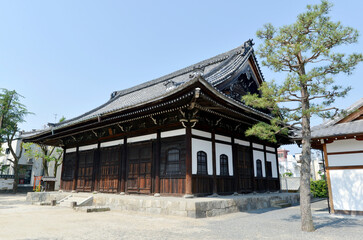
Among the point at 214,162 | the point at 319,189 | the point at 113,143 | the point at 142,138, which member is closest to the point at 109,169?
the point at 113,143

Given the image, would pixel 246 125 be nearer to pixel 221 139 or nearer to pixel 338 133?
pixel 221 139

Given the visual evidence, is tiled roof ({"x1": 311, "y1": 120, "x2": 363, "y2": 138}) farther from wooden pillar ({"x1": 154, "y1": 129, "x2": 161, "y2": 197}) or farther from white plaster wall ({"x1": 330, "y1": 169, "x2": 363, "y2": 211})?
wooden pillar ({"x1": 154, "y1": 129, "x2": 161, "y2": 197})

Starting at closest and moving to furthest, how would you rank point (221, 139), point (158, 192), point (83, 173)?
1. point (158, 192)
2. point (221, 139)
3. point (83, 173)

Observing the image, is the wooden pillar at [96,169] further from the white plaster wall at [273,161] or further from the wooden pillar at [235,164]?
the white plaster wall at [273,161]

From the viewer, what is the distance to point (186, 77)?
55.9ft

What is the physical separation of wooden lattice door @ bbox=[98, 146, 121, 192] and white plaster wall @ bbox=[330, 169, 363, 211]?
34.7 ft

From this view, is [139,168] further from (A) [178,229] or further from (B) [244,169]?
(A) [178,229]

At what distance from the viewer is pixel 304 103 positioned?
755cm

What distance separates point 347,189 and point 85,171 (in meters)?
14.5

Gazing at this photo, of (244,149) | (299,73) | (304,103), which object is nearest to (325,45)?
(299,73)

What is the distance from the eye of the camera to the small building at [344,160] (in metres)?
9.58

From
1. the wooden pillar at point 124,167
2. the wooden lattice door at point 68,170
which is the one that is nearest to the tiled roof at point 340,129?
the wooden pillar at point 124,167

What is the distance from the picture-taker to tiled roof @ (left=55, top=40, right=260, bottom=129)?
37.9 feet

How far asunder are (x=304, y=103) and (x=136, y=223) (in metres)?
6.62
